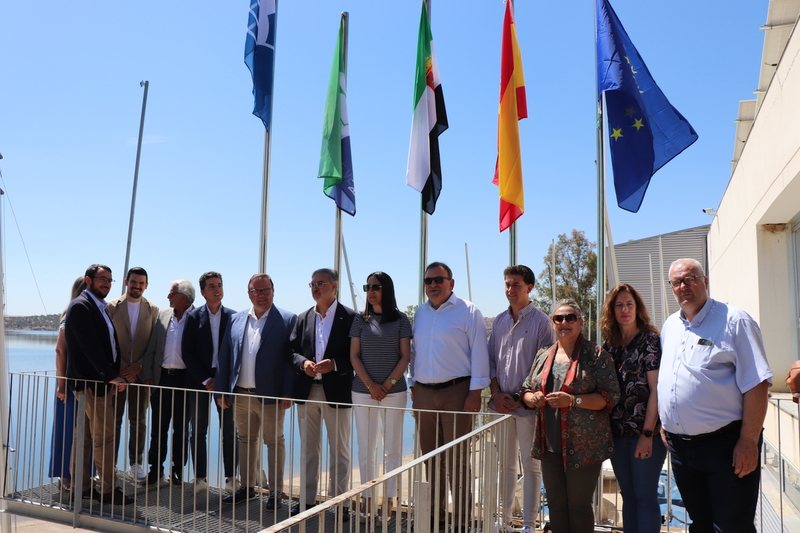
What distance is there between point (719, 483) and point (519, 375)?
1.43m

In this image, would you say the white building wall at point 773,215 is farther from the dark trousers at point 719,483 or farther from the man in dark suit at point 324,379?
the man in dark suit at point 324,379

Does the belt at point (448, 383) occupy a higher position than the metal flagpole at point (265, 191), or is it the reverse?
the metal flagpole at point (265, 191)

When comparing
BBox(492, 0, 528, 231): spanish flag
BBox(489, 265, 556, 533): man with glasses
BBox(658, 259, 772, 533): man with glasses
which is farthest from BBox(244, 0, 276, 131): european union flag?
BBox(658, 259, 772, 533): man with glasses

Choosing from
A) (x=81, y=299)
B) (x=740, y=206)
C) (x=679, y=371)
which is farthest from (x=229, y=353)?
(x=740, y=206)

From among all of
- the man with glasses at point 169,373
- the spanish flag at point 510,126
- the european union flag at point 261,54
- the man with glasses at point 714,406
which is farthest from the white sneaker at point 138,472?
the man with glasses at point 714,406

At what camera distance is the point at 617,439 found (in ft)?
12.1

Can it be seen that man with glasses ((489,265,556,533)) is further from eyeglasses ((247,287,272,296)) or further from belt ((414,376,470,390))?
eyeglasses ((247,287,272,296))

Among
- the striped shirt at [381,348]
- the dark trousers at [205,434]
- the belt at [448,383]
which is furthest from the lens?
the dark trousers at [205,434]

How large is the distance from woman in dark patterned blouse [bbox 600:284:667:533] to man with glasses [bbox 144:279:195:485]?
3597 millimetres

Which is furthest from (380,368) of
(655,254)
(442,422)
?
(655,254)

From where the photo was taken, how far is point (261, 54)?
7.27 m

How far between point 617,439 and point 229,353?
10.2 feet

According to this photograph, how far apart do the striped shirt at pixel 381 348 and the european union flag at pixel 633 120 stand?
8.16 feet

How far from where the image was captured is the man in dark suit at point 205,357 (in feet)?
17.0
